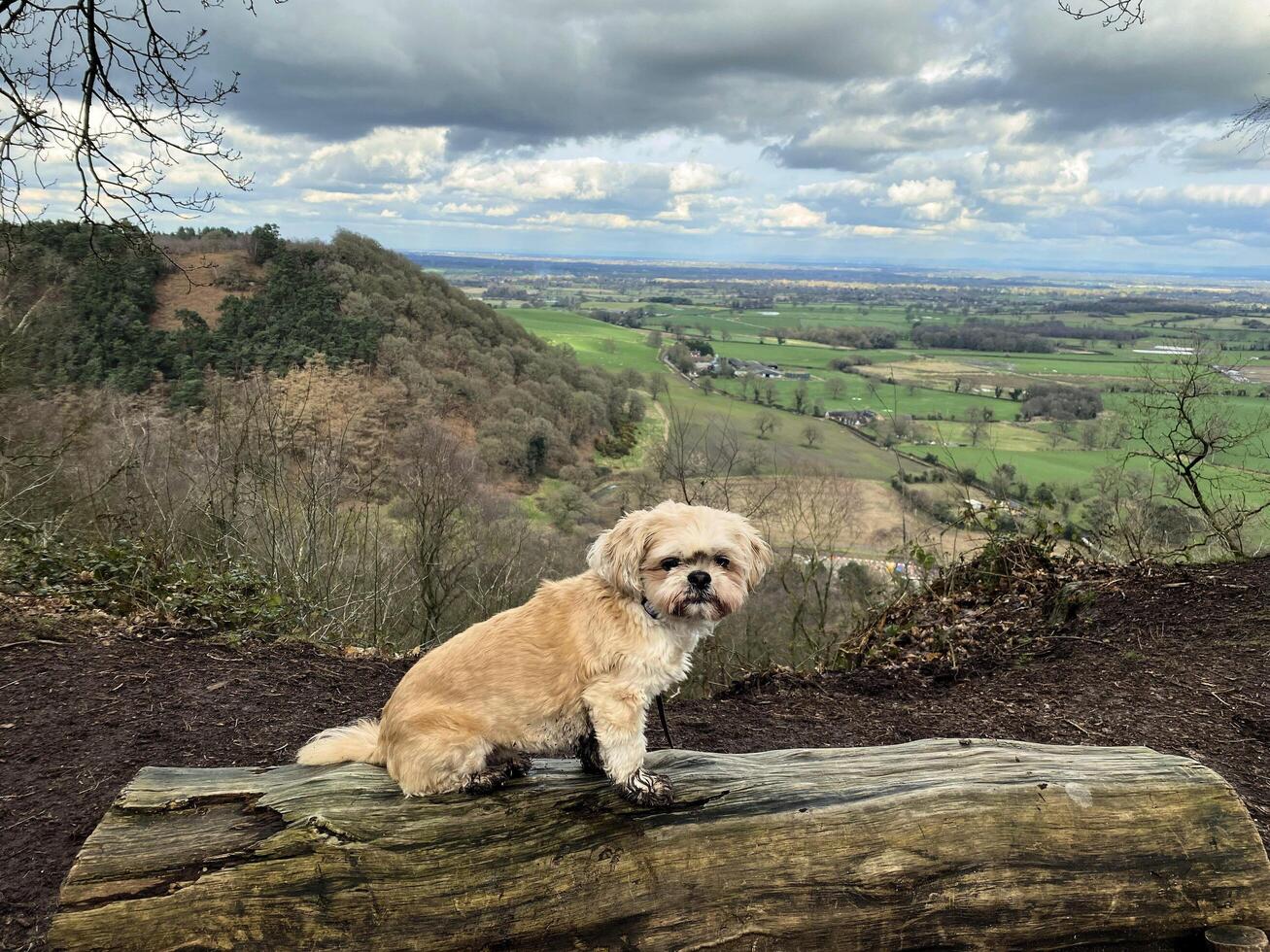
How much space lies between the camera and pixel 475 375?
2841 cm

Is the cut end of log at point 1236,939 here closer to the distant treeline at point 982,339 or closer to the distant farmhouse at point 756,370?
the distant farmhouse at point 756,370

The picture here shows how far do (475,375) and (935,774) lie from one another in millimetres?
26453

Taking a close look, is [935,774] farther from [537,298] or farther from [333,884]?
[537,298]

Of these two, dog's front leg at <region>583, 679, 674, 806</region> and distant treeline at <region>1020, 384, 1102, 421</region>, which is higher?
distant treeline at <region>1020, 384, 1102, 421</region>

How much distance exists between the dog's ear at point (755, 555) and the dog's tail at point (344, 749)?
2.22 m

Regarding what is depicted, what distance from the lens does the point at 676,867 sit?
3.35m

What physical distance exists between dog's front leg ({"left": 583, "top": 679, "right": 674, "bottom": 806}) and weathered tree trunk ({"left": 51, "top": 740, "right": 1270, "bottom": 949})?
93mm

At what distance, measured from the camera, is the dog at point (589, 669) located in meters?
3.54

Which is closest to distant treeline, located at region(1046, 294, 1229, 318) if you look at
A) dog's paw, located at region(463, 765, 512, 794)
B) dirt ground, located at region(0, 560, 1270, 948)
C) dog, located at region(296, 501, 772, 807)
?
dirt ground, located at region(0, 560, 1270, 948)

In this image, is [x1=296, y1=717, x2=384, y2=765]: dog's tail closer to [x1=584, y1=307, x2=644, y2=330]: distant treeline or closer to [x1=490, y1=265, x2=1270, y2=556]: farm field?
[x1=490, y1=265, x2=1270, y2=556]: farm field

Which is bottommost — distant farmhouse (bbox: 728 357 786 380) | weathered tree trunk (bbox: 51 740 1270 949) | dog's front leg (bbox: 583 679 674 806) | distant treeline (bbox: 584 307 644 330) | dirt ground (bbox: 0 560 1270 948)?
dirt ground (bbox: 0 560 1270 948)

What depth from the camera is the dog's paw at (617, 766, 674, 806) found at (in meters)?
3.52

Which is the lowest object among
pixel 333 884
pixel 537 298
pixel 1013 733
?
pixel 1013 733

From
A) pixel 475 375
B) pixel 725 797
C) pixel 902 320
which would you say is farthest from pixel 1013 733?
pixel 902 320
